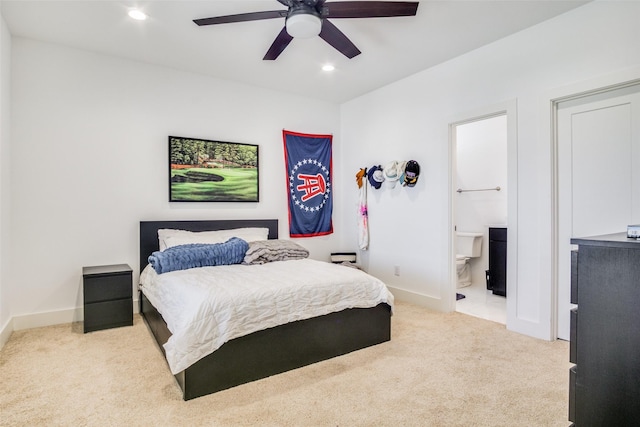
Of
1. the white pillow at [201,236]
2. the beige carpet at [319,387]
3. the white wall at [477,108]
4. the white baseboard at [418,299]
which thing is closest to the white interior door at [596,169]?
the white wall at [477,108]

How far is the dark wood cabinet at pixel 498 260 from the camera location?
4355mm

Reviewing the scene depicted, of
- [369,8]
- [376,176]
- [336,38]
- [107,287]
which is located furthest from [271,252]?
[369,8]

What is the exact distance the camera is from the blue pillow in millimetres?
3016

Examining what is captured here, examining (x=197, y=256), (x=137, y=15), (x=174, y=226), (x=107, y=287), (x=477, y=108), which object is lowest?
(x=107, y=287)

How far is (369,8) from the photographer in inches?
87.5

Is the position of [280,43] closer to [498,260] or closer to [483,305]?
[483,305]

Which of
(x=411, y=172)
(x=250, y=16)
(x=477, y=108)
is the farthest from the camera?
(x=411, y=172)

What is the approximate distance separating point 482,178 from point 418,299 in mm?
2102

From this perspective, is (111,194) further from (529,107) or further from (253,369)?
(529,107)

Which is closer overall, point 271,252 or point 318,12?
point 318,12

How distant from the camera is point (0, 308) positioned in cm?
280

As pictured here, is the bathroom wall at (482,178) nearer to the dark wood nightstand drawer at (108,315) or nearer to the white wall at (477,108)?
the white wall at (477,108)

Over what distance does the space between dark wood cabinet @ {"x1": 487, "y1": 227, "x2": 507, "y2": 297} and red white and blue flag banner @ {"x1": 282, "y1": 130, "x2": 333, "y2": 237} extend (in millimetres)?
2173

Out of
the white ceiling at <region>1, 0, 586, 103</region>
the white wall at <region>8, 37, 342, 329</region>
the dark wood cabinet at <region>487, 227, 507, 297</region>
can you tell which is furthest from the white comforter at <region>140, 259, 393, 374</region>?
the dark wood cabinet at <region>487, 227, 507, 297</region>
